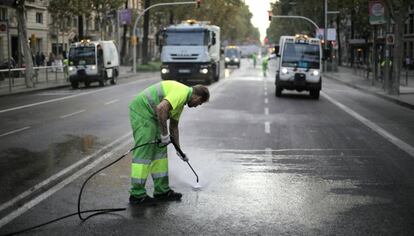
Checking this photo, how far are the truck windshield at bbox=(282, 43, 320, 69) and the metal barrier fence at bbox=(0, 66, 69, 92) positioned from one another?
1271cm

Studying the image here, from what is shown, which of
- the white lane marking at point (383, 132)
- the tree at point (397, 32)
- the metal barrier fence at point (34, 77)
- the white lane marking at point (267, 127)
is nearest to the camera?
the white lane marking at point (383, 132)

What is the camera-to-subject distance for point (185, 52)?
106 feet

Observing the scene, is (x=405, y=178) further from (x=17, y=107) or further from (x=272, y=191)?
(x=17, y=107)

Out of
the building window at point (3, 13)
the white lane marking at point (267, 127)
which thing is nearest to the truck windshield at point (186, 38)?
the white lane marking at point (267, 127)

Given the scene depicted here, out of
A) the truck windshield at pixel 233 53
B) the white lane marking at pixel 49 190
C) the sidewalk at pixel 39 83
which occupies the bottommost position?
the white lane marking at pixel 49 190

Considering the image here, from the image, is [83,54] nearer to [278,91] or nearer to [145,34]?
[278,91]

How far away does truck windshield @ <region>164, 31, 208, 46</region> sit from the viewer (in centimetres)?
3244

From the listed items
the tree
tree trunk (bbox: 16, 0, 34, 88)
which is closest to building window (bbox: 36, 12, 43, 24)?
tree trunk (bbox: 16, 0, 34, 88)

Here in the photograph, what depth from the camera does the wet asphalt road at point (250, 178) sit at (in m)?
6.03

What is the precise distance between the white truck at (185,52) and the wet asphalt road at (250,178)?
51.2ft

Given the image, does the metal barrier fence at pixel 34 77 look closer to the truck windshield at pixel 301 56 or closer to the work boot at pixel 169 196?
the truck windshield at pixel 301 56

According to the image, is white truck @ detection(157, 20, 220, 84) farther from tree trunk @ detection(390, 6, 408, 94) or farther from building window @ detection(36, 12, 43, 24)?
building window @ detection(36, 12, 43, 24)

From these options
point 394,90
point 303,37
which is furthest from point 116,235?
point 394,90

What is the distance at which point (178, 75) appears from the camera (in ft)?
106
